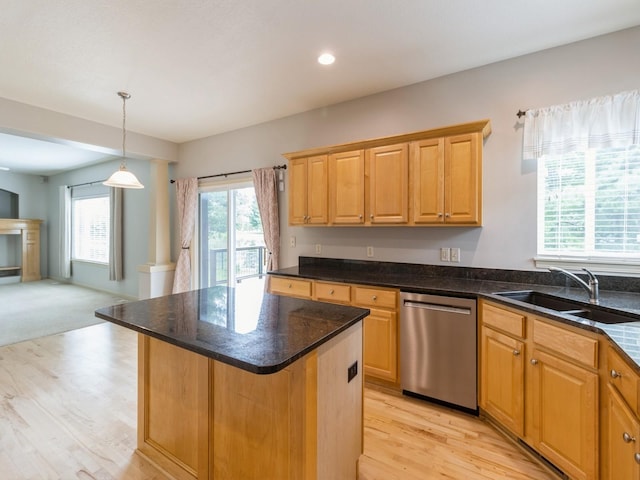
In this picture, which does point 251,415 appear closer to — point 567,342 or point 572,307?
point 567,342

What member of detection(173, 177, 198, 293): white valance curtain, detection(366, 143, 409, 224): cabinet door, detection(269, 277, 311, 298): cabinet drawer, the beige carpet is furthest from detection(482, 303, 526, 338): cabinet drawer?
the beige carpet

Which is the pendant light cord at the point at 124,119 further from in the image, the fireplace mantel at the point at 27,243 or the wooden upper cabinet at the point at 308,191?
the fireplace mantel at the point at 27,243

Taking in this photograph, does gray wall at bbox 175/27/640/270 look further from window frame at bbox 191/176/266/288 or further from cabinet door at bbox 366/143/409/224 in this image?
window frame at bbox 191/176/266/288

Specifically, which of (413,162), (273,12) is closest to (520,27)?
(413,162)

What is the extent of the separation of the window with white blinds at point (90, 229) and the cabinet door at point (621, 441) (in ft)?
26.5

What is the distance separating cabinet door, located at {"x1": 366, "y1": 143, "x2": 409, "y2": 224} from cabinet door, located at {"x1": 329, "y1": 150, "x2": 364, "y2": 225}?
0.34 feet

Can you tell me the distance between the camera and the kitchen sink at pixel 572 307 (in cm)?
174

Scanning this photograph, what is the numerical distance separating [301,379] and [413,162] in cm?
217

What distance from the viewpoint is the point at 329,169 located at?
3.25m

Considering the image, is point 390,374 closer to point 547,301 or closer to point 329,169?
point 547,301

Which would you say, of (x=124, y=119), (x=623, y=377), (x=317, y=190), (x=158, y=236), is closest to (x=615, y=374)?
(x=623, y=377)

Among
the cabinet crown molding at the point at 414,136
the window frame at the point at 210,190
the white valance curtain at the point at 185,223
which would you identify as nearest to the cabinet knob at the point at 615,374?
the cabinet crown molding at the point at 414,136

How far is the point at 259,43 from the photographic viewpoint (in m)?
2.41

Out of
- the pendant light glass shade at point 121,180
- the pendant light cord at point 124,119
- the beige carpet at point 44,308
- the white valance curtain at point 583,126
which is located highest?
the pendant light cord at point 124,119
